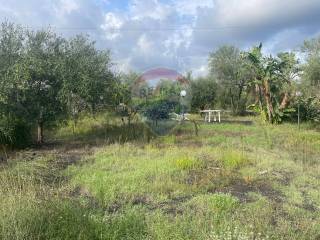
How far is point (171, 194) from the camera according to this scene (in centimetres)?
796

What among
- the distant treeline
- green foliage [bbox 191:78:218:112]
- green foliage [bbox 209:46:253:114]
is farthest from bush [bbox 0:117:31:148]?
green foliage [bbox 191:78:218:112]

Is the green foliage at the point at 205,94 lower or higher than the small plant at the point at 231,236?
higher

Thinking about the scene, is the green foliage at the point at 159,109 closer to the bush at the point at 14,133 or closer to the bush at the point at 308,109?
the bush at the point at 14,133

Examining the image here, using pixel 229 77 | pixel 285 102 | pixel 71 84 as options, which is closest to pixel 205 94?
pixel 229 77

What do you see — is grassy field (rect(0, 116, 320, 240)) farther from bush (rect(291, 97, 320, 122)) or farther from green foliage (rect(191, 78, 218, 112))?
green foliage (rect(191, 78, 218, 112))

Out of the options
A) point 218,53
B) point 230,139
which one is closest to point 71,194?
point 230,139

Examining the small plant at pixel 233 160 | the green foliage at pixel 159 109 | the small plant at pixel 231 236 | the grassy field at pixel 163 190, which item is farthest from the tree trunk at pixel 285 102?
the small plant at pixel 231 236

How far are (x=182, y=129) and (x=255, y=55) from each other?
7527mm

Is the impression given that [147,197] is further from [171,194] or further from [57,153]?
[57,153]

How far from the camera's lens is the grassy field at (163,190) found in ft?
16.1

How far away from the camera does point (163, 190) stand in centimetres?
816

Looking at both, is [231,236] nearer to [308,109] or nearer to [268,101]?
A: [268,101]

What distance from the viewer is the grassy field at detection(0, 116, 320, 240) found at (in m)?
4.92

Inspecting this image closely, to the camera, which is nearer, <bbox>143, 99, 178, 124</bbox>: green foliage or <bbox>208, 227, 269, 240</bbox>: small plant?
<bbox>208, 227, 269, 240</bbox>: small plant
